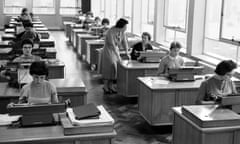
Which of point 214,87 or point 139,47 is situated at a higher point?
point 139,47

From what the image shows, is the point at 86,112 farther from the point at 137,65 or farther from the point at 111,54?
the point at 111,54

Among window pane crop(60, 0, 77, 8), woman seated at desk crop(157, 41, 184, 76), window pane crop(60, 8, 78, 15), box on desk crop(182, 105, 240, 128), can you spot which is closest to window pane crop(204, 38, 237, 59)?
woman seated at desk crop(157, 41, 184, 76)

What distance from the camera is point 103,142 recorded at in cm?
308

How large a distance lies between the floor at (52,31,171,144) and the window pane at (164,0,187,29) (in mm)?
2103

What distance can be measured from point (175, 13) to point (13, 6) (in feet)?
45.0

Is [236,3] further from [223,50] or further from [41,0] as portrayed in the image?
[41,0]

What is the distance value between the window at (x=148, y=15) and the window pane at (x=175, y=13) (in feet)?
4.38

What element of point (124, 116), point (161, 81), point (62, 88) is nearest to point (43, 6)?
point (124, 116)

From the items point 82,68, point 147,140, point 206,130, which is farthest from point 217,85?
point 82,68

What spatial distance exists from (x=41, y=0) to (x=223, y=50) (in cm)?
1541

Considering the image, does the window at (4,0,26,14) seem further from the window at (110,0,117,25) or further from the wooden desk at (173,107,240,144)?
the wooden desk at (173,107,240,144)

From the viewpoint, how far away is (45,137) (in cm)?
295

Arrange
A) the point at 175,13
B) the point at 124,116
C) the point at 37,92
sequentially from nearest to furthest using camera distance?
the point at 37,92
the point at 124,116
the point at 175,13

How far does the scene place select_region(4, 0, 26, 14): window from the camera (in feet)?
66.3
